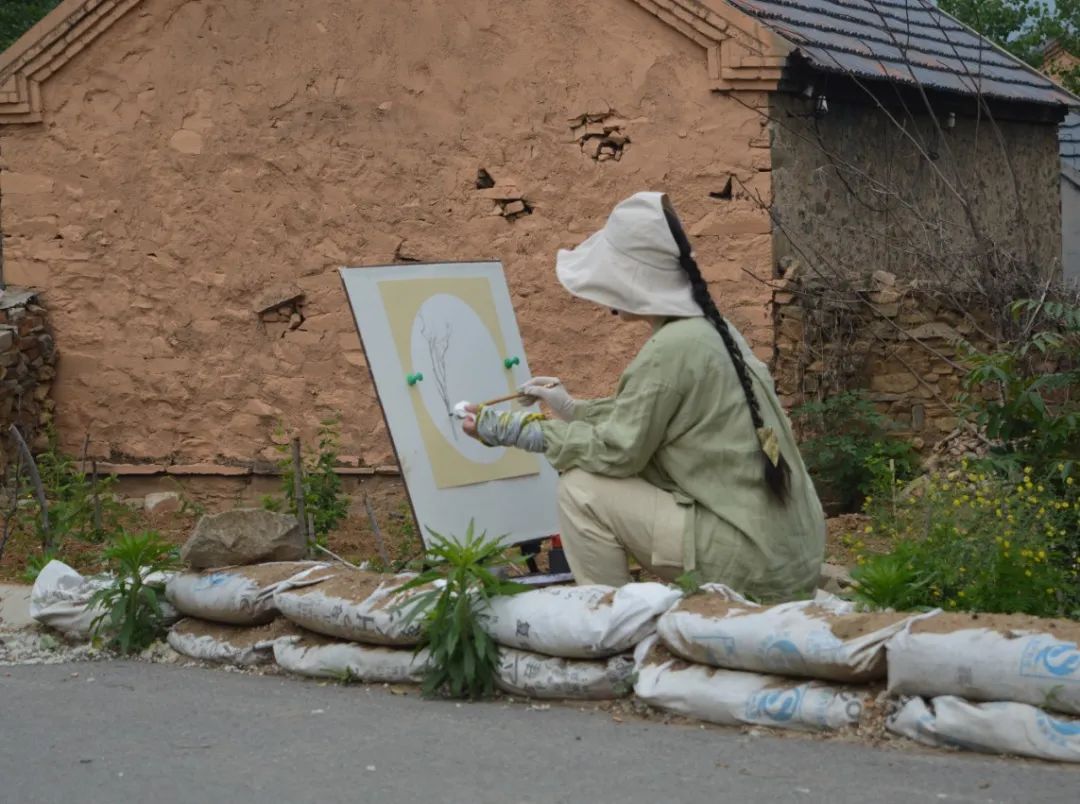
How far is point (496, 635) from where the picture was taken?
19.7 feet

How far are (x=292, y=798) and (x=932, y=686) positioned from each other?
185 centimetres

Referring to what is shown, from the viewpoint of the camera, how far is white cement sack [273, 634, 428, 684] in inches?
244

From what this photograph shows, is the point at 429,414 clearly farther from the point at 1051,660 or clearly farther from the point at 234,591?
the point at 1051,660

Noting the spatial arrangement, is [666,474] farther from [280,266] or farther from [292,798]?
[280,266]

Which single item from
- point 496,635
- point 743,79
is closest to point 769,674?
point 496,635

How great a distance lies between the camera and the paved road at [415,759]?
4.75 meters

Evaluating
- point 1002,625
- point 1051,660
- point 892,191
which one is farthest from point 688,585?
point 892,191

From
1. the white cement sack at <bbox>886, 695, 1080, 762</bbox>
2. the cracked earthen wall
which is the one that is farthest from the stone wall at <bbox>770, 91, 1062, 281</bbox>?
the white cement sack at <bbox>886, 695, 1080, 762</bbox>

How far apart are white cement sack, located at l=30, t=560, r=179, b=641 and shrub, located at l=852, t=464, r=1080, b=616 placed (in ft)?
9.64

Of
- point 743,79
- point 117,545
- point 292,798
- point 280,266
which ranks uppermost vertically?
point 743,79

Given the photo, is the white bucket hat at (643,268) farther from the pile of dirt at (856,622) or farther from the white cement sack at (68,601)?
the white cement sack at (68,601)

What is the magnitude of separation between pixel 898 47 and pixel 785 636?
6.16 m

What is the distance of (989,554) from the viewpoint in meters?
6.41

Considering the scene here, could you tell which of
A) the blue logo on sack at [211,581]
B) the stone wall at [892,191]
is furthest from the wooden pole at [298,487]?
the stone wall at [892,191]
